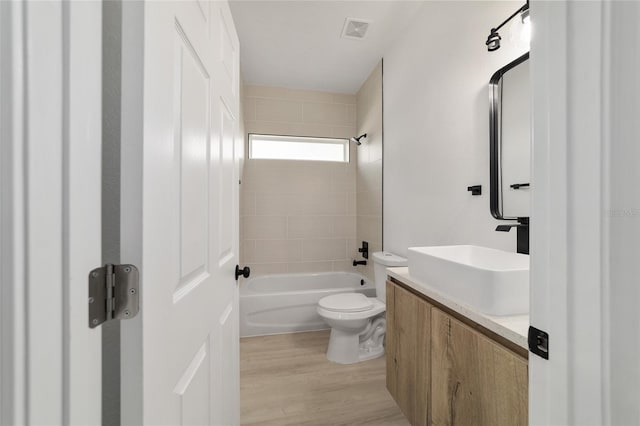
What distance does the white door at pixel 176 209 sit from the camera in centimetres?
46

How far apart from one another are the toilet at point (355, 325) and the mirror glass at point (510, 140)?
96cm

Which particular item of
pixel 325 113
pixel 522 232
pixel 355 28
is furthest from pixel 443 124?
pixel 325 113

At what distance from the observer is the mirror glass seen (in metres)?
1.23

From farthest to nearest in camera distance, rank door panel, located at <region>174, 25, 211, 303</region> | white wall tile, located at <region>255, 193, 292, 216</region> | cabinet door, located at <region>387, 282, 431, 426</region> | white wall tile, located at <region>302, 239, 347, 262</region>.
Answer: white wall tile, located at <region>302, 239, 347, 262</region> < white wall tile, located at <region>255, 193, 292, 216</region> < cabinet door, located at <region>387, 282, 431, 426</region> < door panel, located at <region>174, 25, 211, 303</region>

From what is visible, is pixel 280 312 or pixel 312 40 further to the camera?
pixel 280 312

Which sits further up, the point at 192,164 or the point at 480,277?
the point at 192,164

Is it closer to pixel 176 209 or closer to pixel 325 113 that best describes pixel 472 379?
pixel 176 209

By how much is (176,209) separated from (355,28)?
2192mm

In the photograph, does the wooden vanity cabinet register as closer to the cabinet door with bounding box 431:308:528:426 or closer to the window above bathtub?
the cabinet door with bounding box 431:308:528:426

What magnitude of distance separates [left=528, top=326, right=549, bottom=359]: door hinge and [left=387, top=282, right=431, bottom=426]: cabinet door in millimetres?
632

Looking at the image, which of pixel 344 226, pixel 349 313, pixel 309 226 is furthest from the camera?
pixel 344 226

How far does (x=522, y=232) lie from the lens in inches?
48.6
